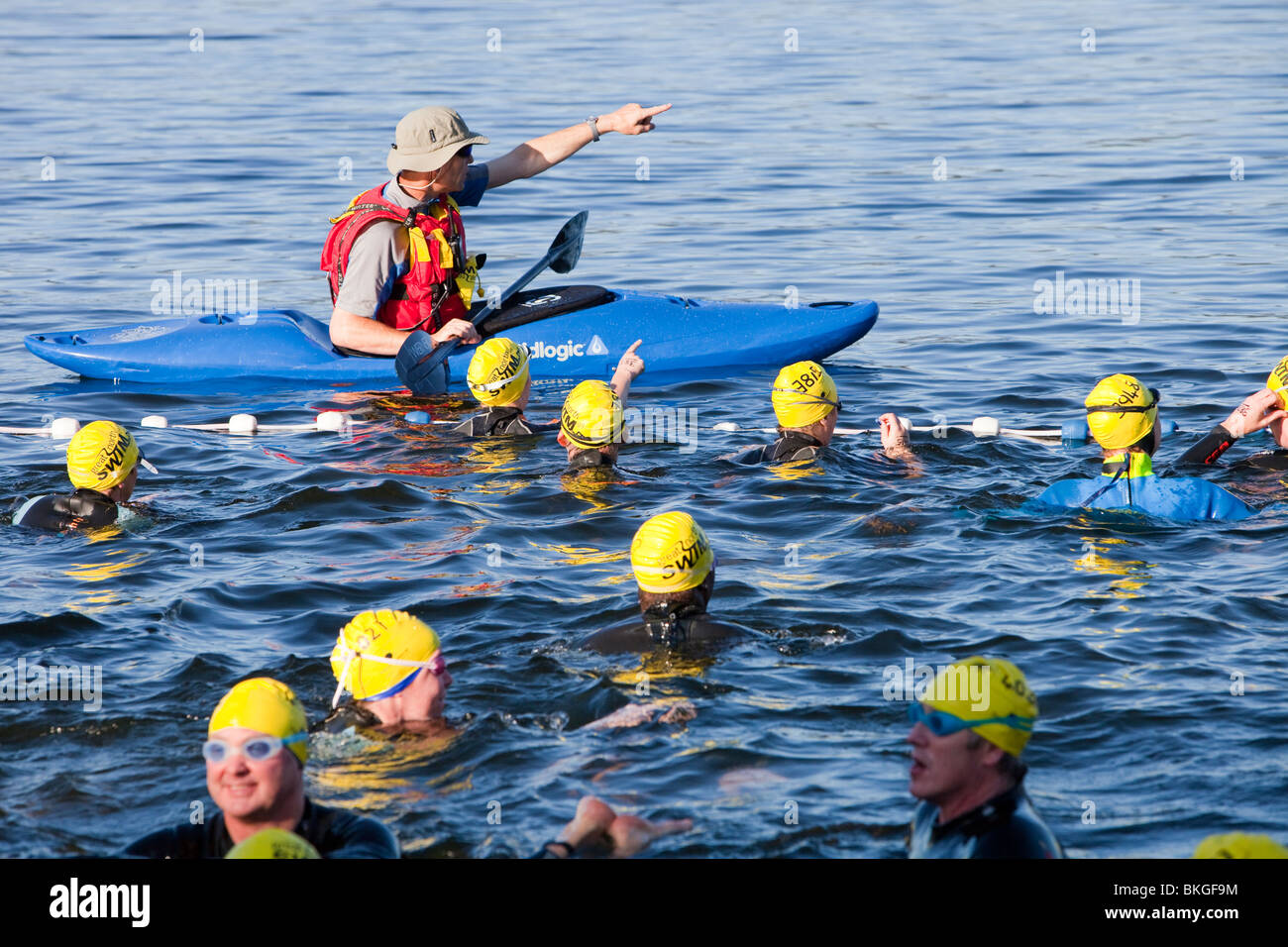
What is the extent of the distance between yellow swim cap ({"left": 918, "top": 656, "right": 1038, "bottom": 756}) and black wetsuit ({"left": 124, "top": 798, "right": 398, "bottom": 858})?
1755 mm

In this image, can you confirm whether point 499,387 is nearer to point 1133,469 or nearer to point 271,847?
point 1133,469

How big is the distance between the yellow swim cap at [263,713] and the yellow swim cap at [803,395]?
16.4 ft

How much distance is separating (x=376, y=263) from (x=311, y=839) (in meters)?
6.68

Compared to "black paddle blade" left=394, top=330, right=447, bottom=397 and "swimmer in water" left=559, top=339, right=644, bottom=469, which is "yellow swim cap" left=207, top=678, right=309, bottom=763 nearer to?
"swimmer in water" left=559, top=339, right=644, bottom=469

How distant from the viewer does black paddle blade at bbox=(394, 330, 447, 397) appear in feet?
36.2

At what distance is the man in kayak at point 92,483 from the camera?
28.0ft

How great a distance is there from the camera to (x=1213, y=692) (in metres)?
6.52

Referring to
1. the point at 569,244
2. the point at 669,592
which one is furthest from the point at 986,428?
the point at 669,592

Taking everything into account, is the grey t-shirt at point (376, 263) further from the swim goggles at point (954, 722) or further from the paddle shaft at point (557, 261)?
the swim goggles at point (954, 722)

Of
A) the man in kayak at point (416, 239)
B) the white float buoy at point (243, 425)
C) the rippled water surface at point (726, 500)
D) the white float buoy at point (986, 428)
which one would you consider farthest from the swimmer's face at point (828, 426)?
the white float buoy at point (243, 425)

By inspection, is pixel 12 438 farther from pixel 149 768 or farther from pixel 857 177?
pixel 857 177

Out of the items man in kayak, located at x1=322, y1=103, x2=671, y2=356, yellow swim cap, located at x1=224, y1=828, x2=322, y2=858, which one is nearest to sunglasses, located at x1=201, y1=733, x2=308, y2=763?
yellow swim cap, located at x1=224, y1=828, x2=322, y2=858

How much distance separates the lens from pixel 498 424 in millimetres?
10172
